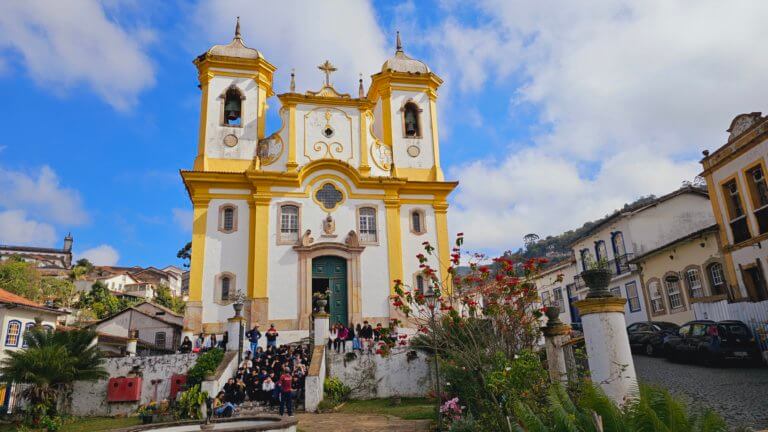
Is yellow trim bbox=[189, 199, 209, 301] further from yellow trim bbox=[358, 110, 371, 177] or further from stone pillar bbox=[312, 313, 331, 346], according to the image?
yellow trim bbox=[358, 110, 371, 177]

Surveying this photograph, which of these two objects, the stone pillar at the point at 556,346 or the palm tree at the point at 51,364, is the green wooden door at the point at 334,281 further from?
the stone pillar at the point at 556,346

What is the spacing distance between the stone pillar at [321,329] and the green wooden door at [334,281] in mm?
4818

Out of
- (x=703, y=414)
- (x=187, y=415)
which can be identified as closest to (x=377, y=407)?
(x=187, y=415)

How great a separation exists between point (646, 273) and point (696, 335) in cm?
1130

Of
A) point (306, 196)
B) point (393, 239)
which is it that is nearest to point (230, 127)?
point (306, 196)

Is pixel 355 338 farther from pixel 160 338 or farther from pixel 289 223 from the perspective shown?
pixel 160 338

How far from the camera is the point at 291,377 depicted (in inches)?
559

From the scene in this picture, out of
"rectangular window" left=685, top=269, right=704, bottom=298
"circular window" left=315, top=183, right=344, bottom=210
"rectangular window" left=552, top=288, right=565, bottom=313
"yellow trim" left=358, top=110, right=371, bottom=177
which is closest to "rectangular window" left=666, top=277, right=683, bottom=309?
"rectangular window" left=685, top=269, right=704, bottom=298

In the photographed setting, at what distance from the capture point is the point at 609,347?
20.5ft

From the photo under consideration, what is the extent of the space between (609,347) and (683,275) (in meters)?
19.9

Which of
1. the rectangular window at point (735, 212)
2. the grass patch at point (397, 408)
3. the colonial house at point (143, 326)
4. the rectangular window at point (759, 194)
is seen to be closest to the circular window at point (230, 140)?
the grass patch at point (397, 408)

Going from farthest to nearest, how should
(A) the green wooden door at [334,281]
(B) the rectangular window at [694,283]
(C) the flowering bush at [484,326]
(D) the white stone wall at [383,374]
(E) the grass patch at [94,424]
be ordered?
(B) the rectangular window at [694,283]
(A) the green wooden door at [334,281]
(D) the white stone wall at [383,374]
(E) the grass patch at [94,424]
(C) the flowering bush at [484,326]

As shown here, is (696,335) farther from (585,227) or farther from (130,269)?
(130,269)

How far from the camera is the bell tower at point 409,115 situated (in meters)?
25.5
